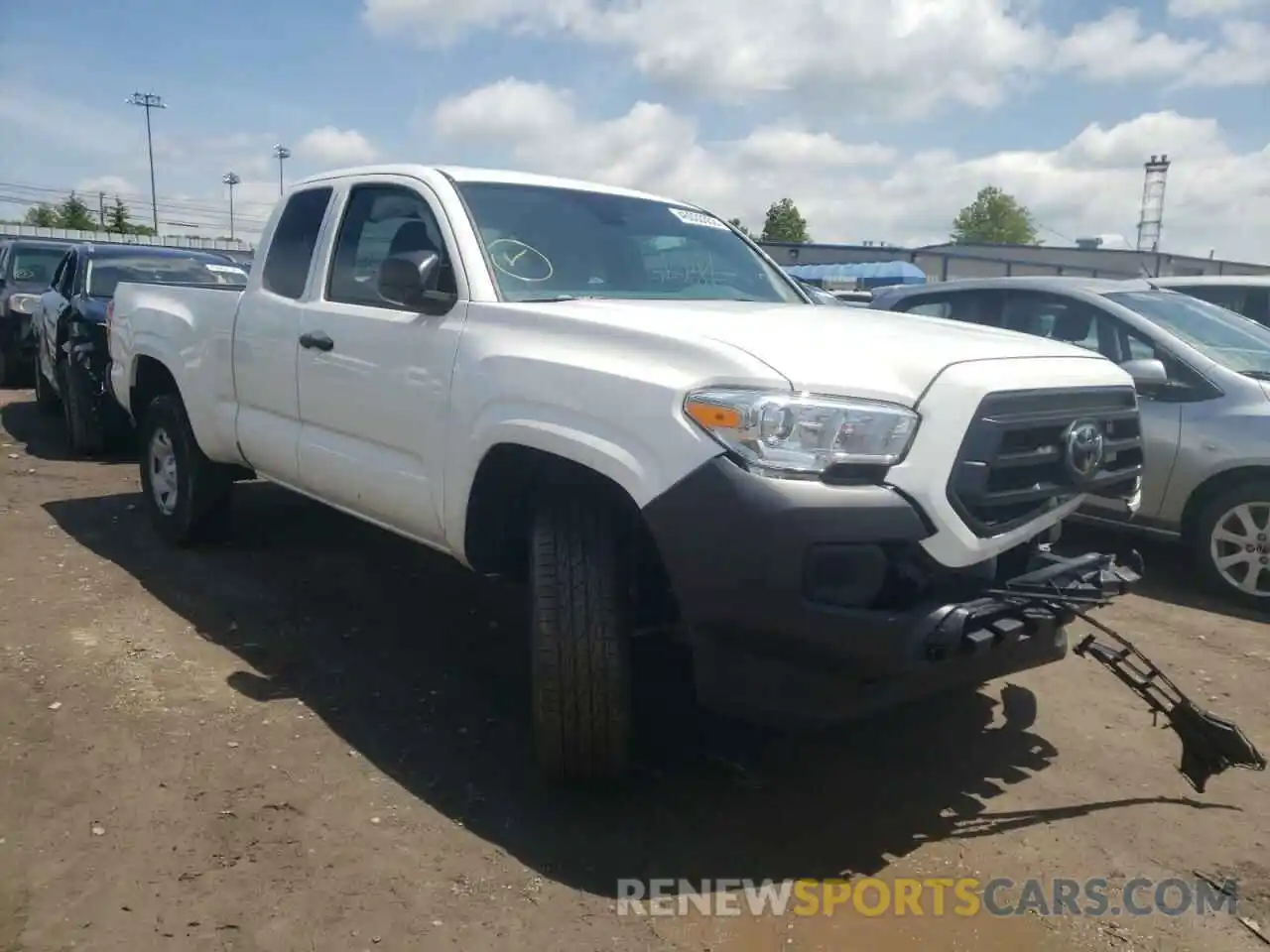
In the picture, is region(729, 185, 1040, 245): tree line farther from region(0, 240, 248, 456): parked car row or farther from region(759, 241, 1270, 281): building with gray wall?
region(0, 240, 248, 456): parked car row

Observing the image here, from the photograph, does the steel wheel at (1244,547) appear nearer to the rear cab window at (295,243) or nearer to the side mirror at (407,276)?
the side mirror at (407,276)

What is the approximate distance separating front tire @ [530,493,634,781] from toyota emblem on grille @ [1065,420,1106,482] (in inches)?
52.1

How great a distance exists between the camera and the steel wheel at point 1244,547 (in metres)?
5.39

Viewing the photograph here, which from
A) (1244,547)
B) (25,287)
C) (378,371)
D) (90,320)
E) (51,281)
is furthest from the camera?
(25,287)

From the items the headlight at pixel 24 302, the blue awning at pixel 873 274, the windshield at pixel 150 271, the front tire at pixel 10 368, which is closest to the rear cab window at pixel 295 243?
the windshield at pixel 150 271

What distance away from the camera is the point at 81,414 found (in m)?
8.42

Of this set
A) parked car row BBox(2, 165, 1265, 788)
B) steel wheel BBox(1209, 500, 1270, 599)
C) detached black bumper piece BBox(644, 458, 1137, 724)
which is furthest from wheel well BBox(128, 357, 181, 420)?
steel wheel BBox(1209, 500, 1270, 599)

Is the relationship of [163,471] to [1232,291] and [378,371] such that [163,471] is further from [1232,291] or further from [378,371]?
[1232,291]

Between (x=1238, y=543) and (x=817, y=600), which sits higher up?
(x=817, y=600)

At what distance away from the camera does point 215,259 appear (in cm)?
1020

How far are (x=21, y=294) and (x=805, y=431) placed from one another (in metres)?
11.9

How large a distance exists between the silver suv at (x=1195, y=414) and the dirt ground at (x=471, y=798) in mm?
620

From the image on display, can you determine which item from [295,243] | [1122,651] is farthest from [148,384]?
[1122,651]

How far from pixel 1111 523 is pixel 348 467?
4104 mm
